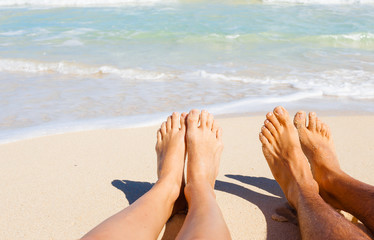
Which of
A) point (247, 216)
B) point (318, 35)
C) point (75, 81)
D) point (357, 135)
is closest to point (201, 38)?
point (318, 35)

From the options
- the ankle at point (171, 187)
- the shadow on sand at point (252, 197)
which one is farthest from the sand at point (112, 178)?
the ankle at point (171, 187)

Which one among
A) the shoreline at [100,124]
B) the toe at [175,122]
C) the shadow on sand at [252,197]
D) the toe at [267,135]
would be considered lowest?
the shadow on sand at [252,197]

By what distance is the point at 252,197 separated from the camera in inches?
84.3

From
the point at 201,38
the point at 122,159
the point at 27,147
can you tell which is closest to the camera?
the point at 122,159

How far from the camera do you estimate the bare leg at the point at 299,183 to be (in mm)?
1405

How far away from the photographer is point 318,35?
8383mm

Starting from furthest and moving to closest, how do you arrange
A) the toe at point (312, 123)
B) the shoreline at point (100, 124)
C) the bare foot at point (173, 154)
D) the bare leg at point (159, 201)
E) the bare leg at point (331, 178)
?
the shoreline at point (100, 124)
the toe at point (312, 123)
the bare foot at point (173, 154)
the bare leg at point (331, 178)
the bare leg at point (159, 201)

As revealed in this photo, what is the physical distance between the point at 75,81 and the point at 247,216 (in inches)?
151

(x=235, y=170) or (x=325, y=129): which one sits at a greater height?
(x=325, y=129)

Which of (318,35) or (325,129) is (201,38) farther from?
(325,129)

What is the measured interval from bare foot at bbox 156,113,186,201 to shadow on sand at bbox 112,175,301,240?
0.53 feet

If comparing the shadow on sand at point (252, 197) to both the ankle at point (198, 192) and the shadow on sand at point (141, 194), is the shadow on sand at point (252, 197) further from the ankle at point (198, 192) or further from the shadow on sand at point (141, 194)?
the ankle at point (198, 192)

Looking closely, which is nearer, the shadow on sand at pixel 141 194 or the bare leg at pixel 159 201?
the bare leg at pixel 159 201

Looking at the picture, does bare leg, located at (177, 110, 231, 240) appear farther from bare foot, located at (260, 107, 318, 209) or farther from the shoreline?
the shoreline
